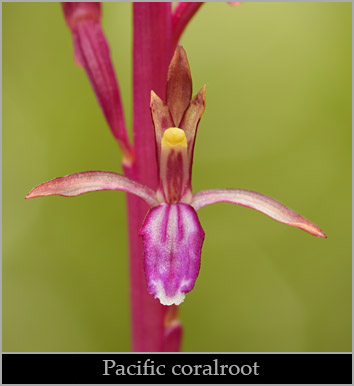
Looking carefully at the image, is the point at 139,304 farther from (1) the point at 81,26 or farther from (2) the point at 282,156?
(2) the point at 282,156

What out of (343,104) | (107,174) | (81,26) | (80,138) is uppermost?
(343,104)

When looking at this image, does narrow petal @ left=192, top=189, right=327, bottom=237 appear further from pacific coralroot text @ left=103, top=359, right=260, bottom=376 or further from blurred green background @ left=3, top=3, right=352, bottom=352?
blurred green background @ left=3, top=3, right=352, bottom=352

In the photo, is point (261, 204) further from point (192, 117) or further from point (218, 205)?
point (218, 205)

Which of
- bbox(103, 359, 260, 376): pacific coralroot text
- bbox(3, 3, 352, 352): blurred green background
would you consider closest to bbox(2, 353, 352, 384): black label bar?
bbox(103, 359, 260, 376): pacific coralroot text

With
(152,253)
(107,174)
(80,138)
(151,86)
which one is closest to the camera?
(152,253)

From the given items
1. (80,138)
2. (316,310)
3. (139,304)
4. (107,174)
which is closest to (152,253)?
(107,174)

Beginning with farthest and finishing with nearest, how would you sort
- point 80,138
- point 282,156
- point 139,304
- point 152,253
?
1. point 282,156
2. point 80,138
3. point 139,304
4. point 152,253

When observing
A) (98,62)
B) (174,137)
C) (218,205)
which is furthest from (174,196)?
(218,205)
